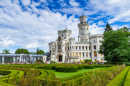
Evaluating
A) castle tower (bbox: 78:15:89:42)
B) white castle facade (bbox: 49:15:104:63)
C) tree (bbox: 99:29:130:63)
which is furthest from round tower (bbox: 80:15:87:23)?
tree (bbox: 99:29:130:63)

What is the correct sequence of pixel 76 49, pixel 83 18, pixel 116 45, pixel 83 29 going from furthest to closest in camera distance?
1. pixel 83 18
2. pixel 83 29
3. pixel 76 49
4. pixel 116 45

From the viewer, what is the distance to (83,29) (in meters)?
63.0

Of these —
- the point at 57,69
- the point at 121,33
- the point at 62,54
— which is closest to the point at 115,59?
the point at 121,33

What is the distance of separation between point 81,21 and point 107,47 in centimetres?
3747

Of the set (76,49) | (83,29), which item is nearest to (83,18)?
(83,29)

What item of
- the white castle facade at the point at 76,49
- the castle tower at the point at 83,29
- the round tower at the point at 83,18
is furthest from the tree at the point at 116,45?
the round tower at the point at 83,18

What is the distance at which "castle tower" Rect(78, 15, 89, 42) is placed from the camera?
204 feet

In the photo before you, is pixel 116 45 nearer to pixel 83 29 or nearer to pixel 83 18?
pixel 83 29

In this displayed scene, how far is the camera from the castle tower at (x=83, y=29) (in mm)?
62312

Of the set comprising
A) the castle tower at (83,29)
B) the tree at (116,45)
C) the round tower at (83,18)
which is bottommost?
the tree at (116,45)

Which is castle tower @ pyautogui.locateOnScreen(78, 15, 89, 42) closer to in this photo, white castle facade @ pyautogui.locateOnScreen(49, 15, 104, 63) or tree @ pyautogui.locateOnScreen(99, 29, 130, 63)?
white castle facade @ pyautogui.locateOnScreen(49, 15, 104, 63)

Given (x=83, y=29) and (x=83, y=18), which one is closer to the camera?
(x=83, y=29)

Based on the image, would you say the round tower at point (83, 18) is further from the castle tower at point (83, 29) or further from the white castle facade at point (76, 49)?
the white castle facade at point (76, 49)

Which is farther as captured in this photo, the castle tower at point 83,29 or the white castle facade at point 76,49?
the castle tower at point 83,29
